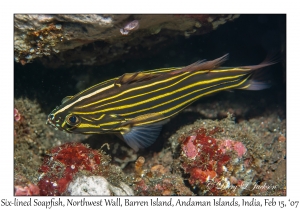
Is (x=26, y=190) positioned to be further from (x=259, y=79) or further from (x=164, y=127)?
(x=259, y=79)

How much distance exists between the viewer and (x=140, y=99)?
13.6ft

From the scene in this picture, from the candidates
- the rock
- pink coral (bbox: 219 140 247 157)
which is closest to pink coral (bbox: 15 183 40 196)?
the rock

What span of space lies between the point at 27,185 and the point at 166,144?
2.74 meters

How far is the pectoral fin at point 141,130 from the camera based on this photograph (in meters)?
4.33

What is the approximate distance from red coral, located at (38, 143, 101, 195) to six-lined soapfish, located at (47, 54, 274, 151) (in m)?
0.34

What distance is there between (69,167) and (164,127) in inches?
93.2

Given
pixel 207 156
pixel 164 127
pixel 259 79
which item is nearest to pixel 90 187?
pixel 207 156

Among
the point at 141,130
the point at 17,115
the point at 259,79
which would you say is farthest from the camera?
the point at 17,115

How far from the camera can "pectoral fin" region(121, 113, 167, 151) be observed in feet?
14.2

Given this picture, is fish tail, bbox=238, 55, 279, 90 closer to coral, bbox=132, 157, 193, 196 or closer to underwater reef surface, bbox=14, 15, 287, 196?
underwater reef surface, bbox=14, 15, 287, 196

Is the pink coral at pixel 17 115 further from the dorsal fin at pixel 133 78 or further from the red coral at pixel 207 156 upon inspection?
the red coral at pixel 207 156

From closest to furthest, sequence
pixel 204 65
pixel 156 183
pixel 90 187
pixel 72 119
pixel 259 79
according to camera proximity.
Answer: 1. pixel 90 187
2. pixel 72 119
3. pixel 204 65
4. pixel 156 183
5. pixel 259 79

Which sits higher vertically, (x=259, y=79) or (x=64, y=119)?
(x=259, y=79)

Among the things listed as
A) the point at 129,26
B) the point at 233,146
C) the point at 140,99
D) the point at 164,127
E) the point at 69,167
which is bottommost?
the point at 69,167
